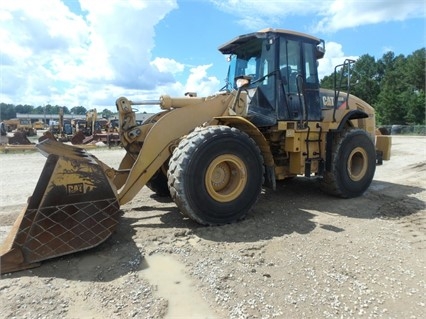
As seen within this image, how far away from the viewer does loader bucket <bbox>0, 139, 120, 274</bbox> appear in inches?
142

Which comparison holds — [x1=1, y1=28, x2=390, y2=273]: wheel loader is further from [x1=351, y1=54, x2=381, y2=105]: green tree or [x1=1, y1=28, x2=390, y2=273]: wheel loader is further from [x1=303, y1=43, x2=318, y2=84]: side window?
[x1=351, y1=54, x2=381, y2=105]: green tree

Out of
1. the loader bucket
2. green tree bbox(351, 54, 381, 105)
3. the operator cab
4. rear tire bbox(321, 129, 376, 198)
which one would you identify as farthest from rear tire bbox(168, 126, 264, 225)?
green tree bbox(351, 54, 381, 105)

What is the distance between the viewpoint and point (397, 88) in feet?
202

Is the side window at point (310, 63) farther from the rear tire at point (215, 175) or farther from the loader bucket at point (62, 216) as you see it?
the loader bucket at point (62, 216)

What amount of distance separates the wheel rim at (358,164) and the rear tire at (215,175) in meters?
2.59

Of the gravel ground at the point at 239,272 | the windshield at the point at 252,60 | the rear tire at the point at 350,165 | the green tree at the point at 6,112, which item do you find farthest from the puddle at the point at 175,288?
the green tree at the point at 6,112

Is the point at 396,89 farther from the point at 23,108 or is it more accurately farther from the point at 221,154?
the point at 23,108

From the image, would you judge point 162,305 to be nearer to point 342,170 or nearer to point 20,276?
point 20,276

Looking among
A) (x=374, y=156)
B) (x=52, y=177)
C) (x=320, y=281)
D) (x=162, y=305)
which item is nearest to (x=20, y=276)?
(x=52, y=177)

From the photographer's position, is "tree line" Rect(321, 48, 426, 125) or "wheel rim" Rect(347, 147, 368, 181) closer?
"wheel rim" Rect(347, 147, 368, 181)

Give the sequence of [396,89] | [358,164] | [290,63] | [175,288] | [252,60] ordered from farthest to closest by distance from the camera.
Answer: [396,89], [358,164], [252,60], [290,63], [175,288]

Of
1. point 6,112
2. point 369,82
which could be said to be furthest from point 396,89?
point 6,112

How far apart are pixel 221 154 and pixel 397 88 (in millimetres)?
65471

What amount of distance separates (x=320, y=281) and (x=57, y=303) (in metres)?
2.34
